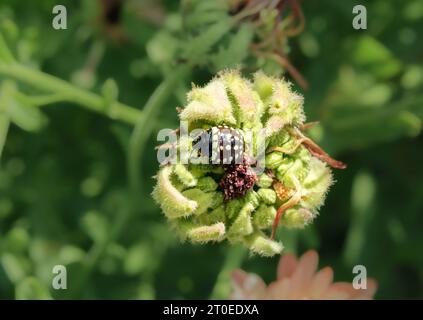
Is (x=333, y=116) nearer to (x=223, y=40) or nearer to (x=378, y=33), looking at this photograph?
(x=378, y=33)

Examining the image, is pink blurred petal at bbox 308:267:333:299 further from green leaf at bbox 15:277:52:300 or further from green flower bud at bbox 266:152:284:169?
green leaf at bbox 15:277:52:300

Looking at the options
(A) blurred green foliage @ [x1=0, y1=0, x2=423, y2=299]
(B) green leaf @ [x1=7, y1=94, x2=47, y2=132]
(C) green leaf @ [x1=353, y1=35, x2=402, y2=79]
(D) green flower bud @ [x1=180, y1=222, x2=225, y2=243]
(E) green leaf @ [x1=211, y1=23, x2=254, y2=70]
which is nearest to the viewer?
(D) green flower bud @ [x1=180, y1=222, x2=225, y2=243]

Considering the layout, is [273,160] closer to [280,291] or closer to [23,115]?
[280,291]

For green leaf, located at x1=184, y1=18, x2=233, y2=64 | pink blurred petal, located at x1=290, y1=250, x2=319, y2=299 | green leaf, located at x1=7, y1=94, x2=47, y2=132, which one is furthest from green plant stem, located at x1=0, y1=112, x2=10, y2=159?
pink blurred petal, located at x1=290, y1=250, x2=319, y2=299

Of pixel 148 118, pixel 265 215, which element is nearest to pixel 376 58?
pixel 148 118

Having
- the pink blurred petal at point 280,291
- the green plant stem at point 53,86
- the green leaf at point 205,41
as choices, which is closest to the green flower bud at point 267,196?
the pink blurred petal at point 280,291

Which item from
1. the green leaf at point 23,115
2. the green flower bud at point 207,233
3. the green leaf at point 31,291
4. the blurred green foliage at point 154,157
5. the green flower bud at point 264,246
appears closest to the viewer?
the green flower bud at point 207,233

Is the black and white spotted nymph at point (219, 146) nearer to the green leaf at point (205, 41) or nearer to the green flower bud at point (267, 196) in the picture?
the green flower bud at point (267, 196)
